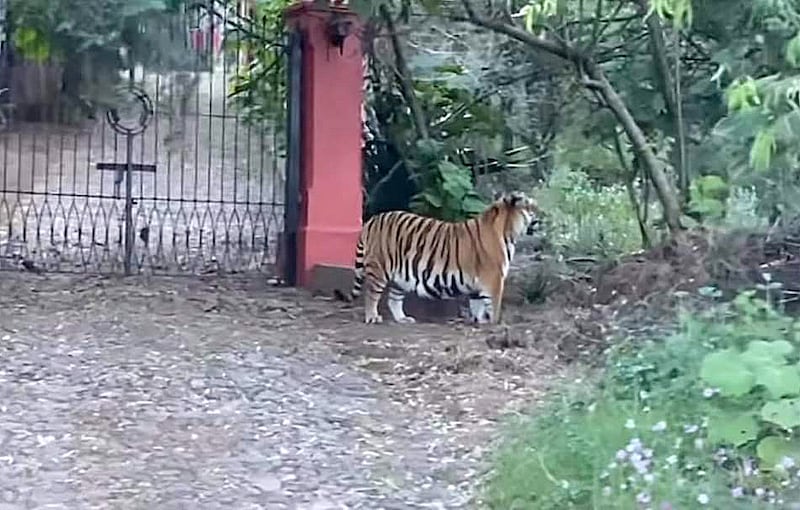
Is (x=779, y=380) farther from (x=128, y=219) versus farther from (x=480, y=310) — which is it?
Answer: (x=128, y=219)

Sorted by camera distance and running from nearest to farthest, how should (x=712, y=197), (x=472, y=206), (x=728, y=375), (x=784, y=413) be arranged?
(x=784, y=413) < (x=728, y=375) < (x=712, y=197) < (x=472, y=206)

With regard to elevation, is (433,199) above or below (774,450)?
above

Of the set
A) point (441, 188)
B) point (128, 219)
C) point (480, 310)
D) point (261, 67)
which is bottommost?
point (480, 310)

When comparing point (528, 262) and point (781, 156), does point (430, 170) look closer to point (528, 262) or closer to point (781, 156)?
point (528, 262)

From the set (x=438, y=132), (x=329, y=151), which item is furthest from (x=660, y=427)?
(x=438, y=132)

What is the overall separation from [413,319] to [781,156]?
→ 5.25m

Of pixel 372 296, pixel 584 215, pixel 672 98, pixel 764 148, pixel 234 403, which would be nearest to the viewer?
pixel 764 148

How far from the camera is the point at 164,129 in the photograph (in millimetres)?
12852

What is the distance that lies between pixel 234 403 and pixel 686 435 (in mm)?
2471

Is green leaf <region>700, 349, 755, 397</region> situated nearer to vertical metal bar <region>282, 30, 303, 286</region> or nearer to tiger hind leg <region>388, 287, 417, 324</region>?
tiger hind leg <region>388, 287, 417, 324</region>

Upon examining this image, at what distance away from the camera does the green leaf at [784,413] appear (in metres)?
4.90

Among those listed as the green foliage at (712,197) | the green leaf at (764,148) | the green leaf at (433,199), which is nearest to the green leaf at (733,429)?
the green leaf at (764,148)

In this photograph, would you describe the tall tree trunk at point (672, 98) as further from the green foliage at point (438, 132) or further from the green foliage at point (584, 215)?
the green foliage at point (584, 215)

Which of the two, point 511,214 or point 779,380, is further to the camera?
point 511,214
